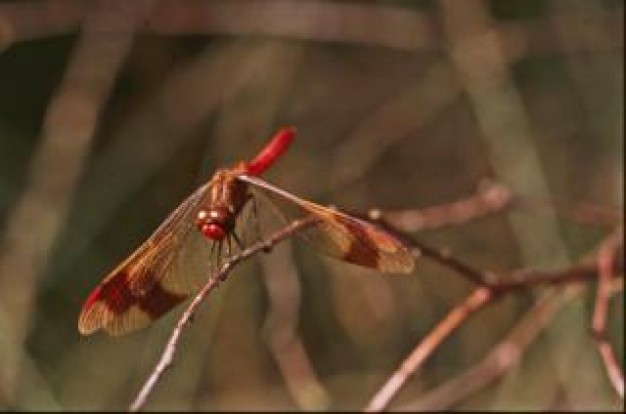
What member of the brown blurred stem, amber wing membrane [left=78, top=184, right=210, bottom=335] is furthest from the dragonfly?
the brown blurred stem

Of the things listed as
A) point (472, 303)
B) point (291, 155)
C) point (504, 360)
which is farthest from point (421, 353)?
point (291, 155)

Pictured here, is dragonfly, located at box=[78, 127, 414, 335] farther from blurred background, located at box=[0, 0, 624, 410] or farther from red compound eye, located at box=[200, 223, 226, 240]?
blurred background, located at box=[0, 0, 624, 410]

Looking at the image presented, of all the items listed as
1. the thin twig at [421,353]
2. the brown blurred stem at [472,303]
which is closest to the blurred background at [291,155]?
the brown blurred stem at [472,303]

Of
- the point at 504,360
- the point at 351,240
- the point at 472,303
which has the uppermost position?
the point at 351,240

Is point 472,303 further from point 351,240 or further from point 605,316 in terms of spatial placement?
point 351,240

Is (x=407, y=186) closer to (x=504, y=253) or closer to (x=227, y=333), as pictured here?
(x=504, y=253)

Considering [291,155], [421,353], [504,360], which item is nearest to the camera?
[421,353]

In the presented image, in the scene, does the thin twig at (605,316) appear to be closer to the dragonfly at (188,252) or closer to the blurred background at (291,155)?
the dragonfly at (188,252)
